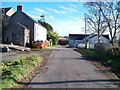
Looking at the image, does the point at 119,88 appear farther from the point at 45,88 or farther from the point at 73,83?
the point at 45,88

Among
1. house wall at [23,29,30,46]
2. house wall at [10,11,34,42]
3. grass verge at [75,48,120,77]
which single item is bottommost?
grass verge at [75,48,120,77]

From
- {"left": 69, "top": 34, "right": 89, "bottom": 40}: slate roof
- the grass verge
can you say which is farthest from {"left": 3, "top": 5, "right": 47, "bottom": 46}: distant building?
{"left": 69, "top": 34, "right": 89, "bottom": 40}: slate roof

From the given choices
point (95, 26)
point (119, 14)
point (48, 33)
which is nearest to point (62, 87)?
point (119, 14)

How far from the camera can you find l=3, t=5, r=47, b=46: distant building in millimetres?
59719

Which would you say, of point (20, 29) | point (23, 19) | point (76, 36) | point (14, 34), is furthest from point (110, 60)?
point (76, 36)

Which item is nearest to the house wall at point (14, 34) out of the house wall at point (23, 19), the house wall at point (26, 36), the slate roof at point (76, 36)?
the house wall at point (26, 36)

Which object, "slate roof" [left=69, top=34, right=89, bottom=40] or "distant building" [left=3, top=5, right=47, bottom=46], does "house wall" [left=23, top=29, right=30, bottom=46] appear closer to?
"distant building" [left=3, top=5, right=47, bottom=46]

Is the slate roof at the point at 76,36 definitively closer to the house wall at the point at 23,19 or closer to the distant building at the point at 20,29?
the distant building at the point at 20,29

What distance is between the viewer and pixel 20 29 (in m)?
59.9

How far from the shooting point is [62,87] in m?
11.1

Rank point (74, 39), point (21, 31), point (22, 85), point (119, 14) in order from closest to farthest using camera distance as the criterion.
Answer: point (22, 85) < point (119, 14) < point (21, 31) < point (74, 39)

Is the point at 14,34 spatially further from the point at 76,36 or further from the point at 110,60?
the point at 76,36

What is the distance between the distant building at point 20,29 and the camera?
2351 inches

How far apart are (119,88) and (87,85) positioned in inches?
51.6
